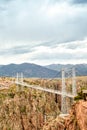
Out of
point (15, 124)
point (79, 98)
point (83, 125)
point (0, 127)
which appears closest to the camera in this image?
point (83, 125)

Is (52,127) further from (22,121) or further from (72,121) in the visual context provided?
(22,121)

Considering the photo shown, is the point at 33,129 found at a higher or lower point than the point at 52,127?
lower

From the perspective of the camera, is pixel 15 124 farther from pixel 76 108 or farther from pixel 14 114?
pixel 76 108

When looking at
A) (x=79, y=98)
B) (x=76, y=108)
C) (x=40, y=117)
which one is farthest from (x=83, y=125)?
(x=40, y=117)

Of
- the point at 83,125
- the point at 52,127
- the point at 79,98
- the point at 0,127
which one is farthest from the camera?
the point at 0,127

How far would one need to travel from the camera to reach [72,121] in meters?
39.0

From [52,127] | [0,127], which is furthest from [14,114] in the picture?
[52,127]

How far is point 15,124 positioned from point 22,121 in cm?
501

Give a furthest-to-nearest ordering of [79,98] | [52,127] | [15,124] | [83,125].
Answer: [15,124] < [52,127] < [79,98] < [83,125]

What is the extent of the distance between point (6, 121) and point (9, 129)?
855cm

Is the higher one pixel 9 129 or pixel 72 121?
pixel 72 121

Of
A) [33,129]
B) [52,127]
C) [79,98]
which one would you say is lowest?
[33,129]

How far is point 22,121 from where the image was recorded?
199000 mm

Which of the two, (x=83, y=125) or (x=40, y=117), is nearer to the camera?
(x=83, y=125)
